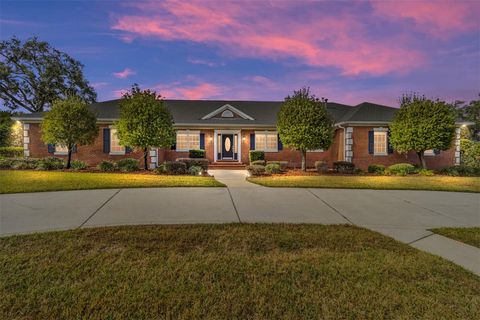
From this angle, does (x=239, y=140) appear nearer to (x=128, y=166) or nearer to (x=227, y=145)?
(x=227, y=145)

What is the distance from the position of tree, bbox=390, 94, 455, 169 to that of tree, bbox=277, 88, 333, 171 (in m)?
4.77

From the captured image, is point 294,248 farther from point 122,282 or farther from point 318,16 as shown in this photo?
point 318,16

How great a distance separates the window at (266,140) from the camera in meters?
19.1

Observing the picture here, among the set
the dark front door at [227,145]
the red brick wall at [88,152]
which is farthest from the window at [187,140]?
the red brick wall at [88,152]

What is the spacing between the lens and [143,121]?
13.2 m

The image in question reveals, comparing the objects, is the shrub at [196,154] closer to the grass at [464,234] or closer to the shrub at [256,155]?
the shrub at [256,155]

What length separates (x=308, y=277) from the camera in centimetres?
313

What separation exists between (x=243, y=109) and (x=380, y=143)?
36.1 feet

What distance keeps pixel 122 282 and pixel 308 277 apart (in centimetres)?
223

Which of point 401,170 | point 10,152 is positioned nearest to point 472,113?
point 401,170

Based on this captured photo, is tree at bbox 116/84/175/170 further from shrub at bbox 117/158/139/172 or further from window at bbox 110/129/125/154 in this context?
window at bbox 110/129/125/154

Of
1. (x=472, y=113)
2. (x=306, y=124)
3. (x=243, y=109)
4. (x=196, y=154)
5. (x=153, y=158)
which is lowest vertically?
(x=153, y=158)

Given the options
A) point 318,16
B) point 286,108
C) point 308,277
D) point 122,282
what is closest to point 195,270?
point 122,282

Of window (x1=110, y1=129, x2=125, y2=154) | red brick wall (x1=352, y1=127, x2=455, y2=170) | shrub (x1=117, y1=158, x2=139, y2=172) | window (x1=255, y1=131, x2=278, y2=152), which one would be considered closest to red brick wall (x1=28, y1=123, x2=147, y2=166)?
window (x1=110, y1=129, x2=125, y2=154)
